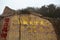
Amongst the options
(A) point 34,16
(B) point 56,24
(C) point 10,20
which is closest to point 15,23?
(C) point 10,20

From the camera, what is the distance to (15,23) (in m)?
2.19

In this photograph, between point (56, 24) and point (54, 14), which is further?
point (54, 14)

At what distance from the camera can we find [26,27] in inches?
85.4

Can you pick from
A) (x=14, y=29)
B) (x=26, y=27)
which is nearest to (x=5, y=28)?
(x=14, y=29)

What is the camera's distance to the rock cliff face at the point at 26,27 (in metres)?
2.14

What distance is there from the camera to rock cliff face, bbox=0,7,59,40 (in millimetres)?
2139

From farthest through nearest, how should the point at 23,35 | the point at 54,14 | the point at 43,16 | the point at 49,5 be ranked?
the point at 49,5 < the point at 54,14 < the point at 43,16 < the point at 23,35

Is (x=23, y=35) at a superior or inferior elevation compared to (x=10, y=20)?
inferior

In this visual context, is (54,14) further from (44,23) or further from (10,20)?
(10,20)

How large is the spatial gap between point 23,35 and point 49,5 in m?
0.69

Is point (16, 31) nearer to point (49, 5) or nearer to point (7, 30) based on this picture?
point (7, 30)

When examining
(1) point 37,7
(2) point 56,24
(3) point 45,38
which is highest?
(1) point 37,7

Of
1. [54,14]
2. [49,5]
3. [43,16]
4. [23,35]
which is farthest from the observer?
[49,5]

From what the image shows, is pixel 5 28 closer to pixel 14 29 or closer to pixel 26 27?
pixel 14 29
